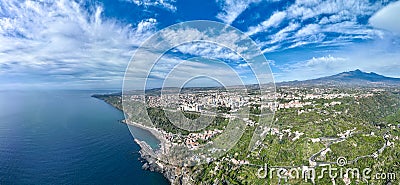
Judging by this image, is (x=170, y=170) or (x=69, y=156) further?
(x=69, y=156)

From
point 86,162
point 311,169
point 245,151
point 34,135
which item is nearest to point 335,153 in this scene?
point 311,169

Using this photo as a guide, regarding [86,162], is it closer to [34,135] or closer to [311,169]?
[34,135]

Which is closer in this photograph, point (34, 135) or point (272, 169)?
point (272, 169)

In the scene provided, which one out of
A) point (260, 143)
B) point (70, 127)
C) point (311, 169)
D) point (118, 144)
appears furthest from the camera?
point (70, 127)

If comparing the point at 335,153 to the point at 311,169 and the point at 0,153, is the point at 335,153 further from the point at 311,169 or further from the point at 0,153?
the point at 0,153

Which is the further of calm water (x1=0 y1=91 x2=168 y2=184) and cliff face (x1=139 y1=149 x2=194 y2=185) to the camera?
calm water (x1=0 y1=91 x2=168 y2=184)

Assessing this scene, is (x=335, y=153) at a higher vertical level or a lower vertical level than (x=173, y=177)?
higher

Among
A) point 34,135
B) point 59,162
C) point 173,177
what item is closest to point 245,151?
point 173,177

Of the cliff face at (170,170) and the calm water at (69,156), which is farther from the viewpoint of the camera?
the calm water at (69,156)

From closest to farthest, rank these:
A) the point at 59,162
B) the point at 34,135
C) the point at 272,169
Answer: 1. the point at 272,169
2. the point at 59,162
3. the point at 34,135
